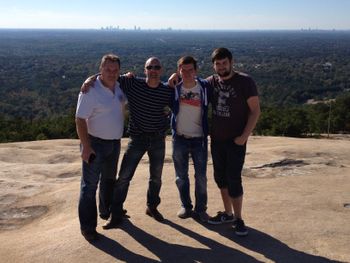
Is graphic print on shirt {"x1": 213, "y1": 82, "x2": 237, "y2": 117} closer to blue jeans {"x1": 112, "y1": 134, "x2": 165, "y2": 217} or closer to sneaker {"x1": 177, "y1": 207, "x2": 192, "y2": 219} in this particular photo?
blue jeans {"x1": 112, "y1": 134, "x2": 165, "y2": 217}

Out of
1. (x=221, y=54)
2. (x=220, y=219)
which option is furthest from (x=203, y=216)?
(x=221, y=54)

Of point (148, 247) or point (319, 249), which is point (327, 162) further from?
point (148, 247)

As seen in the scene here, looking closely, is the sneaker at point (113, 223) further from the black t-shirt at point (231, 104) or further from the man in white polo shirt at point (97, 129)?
the black t-shirt at point (231, 104)

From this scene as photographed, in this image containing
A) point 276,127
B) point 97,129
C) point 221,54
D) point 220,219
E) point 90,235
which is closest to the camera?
point 221,54

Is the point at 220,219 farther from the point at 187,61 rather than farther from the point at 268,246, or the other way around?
the point at 187,61

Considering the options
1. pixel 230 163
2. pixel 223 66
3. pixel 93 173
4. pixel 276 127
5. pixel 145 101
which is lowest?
pixel 276 127

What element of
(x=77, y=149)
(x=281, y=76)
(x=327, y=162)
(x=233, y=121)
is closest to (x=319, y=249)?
(x=233, y=121)

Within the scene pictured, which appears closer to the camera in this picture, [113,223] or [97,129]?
[97,129]
